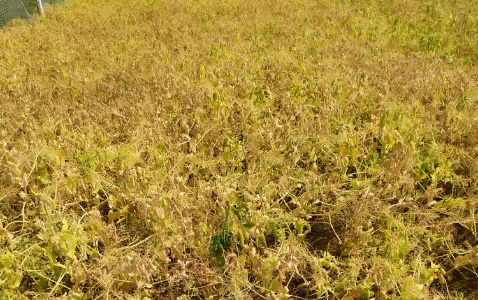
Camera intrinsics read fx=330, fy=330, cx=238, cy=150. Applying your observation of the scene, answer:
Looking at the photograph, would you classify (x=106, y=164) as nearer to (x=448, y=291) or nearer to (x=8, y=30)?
(x=448, y=291)

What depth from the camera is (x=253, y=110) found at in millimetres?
3057

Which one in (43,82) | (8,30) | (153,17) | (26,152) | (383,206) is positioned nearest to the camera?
(383,206)

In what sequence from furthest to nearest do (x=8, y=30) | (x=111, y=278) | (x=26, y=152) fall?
(x=8, y=30) < (x=26, y=152) < (x=111, y=278)

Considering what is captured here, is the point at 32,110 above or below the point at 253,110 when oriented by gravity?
above

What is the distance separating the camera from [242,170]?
2.59 metres

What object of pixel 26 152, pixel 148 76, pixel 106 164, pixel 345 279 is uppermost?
pixel 148 76

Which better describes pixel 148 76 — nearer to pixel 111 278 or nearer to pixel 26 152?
pixel 26 152

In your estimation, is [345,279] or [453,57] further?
[453,57]

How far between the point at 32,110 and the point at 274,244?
2.63 metres

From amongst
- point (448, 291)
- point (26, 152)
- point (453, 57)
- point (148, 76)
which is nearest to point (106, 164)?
point (26, 152)

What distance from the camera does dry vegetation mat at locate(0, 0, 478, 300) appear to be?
5.83 feet

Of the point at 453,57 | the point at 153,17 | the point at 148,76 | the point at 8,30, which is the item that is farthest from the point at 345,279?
the point at 8,30

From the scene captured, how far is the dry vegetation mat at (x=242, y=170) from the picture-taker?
1777 millimetres

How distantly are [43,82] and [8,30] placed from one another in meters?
3.09
